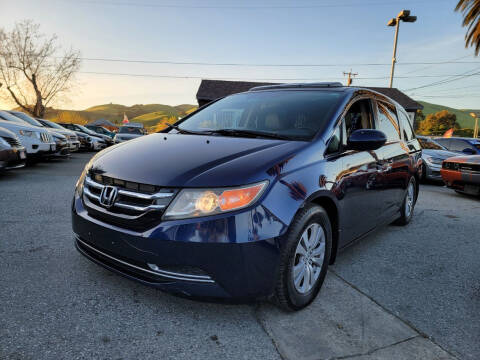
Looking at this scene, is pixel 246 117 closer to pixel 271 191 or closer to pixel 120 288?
pixel 271 191

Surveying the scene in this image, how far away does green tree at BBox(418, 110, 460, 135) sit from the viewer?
78.1 meters

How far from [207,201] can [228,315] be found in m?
0.83

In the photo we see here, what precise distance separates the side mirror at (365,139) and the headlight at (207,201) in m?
1.19

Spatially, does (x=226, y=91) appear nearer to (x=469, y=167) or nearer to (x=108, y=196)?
(x=469, y=167)

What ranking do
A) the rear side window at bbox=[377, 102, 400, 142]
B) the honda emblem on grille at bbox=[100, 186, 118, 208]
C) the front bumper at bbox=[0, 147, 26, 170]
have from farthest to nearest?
the front bumper at bbox=[0, 147, 26, 170]
the rear side window at bbox=[377, 102, 400, 142]
the honda emblem on grille at bbox=[100, 186, 118, 208]

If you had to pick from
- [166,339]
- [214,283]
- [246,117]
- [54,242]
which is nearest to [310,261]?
[214,283]

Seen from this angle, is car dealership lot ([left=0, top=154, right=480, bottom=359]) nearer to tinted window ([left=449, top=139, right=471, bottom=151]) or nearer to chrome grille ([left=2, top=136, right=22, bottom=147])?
chrome grille ([left=2, top=136, right=22, bottom=147])

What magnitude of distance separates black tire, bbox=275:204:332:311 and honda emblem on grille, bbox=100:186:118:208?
1.07 m

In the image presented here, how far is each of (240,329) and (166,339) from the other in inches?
17.4

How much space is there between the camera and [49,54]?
3184 cm

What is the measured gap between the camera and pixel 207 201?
1.82 m

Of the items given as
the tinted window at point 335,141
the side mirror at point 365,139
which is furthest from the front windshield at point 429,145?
the tinted window at point 335,141

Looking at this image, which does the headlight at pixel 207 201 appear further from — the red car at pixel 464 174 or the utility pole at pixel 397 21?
the utility pole at pixel 397 21

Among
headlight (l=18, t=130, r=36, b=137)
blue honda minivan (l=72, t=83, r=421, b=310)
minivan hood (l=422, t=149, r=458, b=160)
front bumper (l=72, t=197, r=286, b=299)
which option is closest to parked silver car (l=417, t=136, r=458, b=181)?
minivan hood (l=422, t=149, r=458, b=160)
